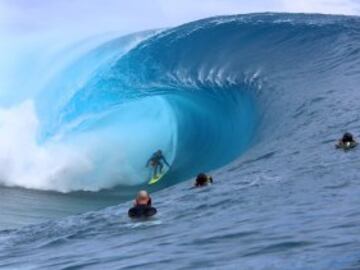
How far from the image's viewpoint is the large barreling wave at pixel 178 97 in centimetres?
2083

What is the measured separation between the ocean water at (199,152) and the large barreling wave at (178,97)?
0.05 meters

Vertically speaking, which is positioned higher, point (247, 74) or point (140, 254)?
point (247, 74)

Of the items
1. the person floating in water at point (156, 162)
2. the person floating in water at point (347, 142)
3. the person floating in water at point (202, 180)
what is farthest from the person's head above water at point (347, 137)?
the person floating in water at point (156, 162)

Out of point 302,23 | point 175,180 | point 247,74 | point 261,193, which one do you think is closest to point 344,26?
point 302,23

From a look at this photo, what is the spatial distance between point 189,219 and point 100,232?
115 centimetres

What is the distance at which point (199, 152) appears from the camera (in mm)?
22719

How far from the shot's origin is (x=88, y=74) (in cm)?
2769

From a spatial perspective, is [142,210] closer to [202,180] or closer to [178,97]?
[202,180]

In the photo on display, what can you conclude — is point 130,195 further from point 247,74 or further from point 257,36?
point 257,36

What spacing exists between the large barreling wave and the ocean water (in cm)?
5

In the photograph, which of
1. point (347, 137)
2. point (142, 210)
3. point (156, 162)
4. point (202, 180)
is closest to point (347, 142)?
point (347, 137)

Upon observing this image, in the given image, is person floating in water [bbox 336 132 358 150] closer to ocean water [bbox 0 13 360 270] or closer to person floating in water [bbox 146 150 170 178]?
ocean water [bbox 0 13 360 270]

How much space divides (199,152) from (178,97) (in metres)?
3.32

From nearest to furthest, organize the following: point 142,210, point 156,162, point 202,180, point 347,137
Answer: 1. point 142,210
2. point 202,180
3. point 347,137
4. point 156,162
